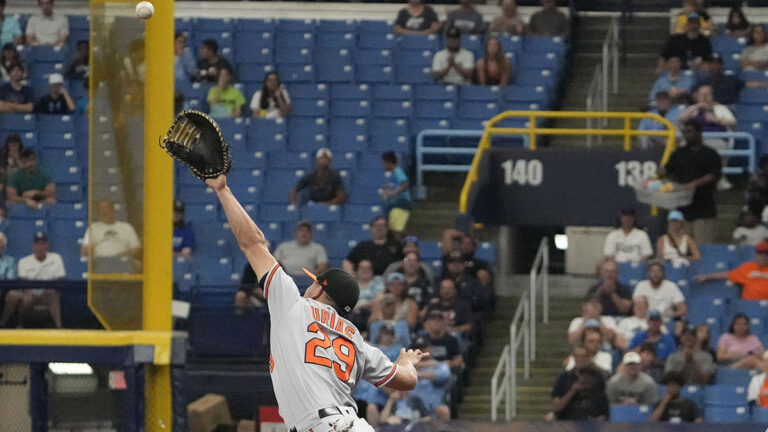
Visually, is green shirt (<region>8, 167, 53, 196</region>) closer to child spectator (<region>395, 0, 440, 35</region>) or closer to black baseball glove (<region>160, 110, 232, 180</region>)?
black baseball glove (<region>160, 110, 232, 180</region>)

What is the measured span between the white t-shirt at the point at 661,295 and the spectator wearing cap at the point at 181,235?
4340mm

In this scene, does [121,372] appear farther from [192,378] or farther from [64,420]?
[192,378]

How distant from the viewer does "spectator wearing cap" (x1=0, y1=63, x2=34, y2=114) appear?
49.9ft

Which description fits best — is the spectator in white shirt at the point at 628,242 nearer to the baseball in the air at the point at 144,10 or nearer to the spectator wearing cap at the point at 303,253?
the spectator wearing cap at the point at 303,253

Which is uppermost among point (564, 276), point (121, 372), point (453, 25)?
point (453, 25)

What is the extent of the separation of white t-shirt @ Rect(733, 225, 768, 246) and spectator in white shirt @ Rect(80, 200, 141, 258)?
7.41m

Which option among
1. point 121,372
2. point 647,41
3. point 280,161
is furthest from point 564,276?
point 121,372

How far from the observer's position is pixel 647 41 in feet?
60.9

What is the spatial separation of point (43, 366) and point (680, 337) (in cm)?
556

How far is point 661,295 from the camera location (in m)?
12.7

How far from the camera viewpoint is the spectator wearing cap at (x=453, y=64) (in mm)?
16547

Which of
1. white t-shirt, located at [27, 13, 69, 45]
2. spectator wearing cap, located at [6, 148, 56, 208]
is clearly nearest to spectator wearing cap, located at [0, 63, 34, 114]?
white t-shirt, located at [27, 13, 69, 45]

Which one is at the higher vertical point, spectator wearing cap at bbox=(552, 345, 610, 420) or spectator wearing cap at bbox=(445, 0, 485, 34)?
spectator wearing cap at bbox=(445, 0, 485, 34)

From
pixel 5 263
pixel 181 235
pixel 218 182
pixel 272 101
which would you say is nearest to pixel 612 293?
pixel 181 235
